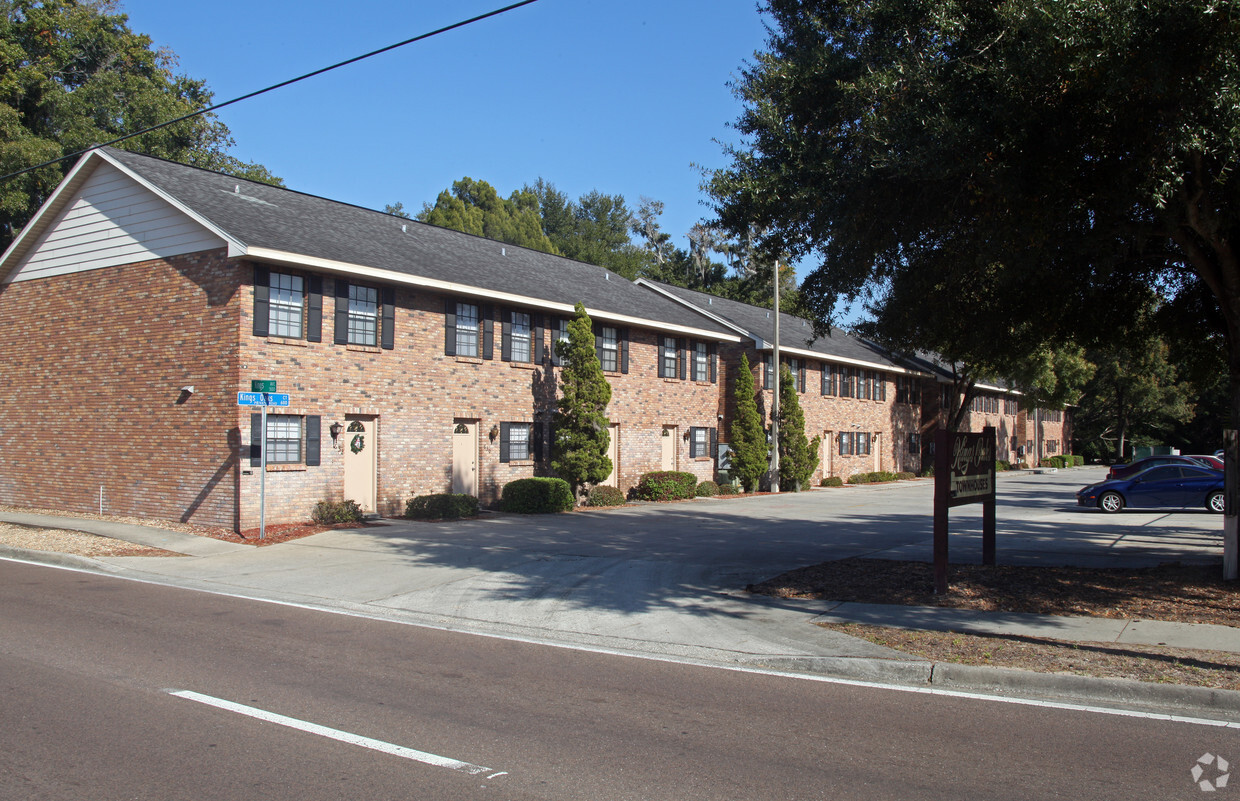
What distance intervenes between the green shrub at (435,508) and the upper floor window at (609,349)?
304 inches

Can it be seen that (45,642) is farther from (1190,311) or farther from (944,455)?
(1190,311)

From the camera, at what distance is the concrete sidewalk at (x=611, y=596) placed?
809 cm

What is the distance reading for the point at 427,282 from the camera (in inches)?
831

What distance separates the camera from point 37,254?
22.9m

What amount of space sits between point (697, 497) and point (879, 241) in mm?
18744

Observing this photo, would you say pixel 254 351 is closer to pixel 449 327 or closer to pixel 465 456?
pixel 449 327

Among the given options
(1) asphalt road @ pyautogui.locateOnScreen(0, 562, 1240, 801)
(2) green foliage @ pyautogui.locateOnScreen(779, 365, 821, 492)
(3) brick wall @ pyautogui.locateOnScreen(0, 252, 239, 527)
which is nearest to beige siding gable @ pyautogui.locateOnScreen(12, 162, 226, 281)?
(3) brick wall @ pyautogui.locateOnScreen(0, 252, 239, 527)

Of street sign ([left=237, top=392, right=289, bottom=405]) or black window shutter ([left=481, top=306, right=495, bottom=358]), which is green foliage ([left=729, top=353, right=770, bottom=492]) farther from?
street sign ([left=237, top=392, right=289, bottom=405])

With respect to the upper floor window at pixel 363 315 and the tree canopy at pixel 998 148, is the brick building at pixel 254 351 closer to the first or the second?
the upper floor window at pixel 363 315

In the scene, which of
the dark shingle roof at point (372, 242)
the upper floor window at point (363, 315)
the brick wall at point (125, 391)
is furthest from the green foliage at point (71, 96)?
the upper floor window at point (363, 315)

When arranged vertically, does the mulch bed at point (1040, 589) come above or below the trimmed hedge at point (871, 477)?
below

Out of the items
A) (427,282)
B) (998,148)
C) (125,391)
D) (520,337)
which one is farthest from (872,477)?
(998,148)

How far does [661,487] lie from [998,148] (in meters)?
19.3

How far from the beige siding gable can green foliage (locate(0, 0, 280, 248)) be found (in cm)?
981
